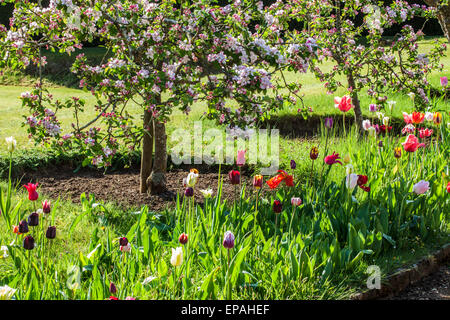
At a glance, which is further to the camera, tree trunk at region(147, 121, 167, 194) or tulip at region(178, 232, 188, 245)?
→ tree trunk at region(147, 121, 167, 194)

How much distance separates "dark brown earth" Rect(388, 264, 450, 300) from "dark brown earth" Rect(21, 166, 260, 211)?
1724 millimetres

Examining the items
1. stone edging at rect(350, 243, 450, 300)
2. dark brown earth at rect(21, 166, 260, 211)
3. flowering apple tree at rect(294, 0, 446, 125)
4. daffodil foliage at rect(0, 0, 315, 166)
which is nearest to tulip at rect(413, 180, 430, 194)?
stone edging at rect(350, 243, 450, 300)

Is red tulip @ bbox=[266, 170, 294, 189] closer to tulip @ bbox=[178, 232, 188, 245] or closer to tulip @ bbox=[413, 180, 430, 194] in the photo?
tulip @ bbox=[178, 232, 188, 245]

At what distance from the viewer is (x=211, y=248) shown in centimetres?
277

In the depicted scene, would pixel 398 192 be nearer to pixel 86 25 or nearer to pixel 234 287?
pixel 234 287

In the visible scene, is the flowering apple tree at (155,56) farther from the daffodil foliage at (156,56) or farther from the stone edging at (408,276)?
the stone edging at (408,276)

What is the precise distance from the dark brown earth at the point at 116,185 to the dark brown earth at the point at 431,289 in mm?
1724

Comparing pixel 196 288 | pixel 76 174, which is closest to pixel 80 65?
pixel 76 174

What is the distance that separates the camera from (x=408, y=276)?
3043mm

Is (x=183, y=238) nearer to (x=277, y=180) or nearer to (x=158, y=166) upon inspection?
(x=277, y=180)

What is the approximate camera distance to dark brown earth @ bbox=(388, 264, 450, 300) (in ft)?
9.71

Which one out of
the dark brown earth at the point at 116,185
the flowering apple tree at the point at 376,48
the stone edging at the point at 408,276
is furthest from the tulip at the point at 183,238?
the flowering apple tree at the point at 376,48

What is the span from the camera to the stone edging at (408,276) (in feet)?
9.15
